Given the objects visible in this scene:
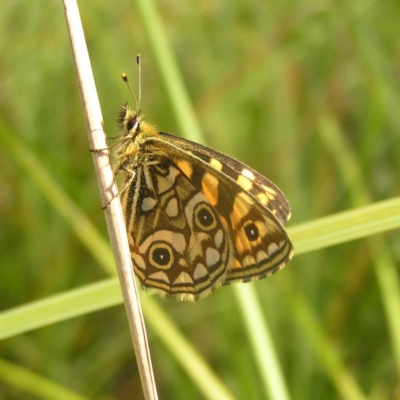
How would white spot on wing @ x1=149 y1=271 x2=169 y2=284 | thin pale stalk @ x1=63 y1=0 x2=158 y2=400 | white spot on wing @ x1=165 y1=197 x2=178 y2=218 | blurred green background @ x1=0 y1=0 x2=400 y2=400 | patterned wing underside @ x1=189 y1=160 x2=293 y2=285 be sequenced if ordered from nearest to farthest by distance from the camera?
thin pale stalk @ x1=63 y1=0 x2=158 y2=400 < patterned wing underside @ x1=189 y1=160 x2=293 y2=285 < white spot on wing @ x1=149 y1=271 x2=169 y2=284 < white spot on wing @ x1=165 y1=197 x2=178 y2=218 < blurred green background @ x1=0 y1=0 x2=400 y2=400

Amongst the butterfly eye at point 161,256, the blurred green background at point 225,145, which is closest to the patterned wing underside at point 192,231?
→ the butterfly eye at point 161,256

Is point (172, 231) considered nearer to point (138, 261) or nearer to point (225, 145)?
point (138, 261)

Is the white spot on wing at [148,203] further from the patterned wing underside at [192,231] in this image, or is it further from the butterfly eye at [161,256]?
the butterfly eye at [161,256]

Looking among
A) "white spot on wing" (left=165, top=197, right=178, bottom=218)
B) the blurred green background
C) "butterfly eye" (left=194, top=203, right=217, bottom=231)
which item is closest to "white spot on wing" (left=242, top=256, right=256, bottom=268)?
"butterfly eye" (left=194, top=203, right=217, bottom=231)

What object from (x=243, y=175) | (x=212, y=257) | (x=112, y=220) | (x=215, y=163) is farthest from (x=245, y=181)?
(x=112, y=220)

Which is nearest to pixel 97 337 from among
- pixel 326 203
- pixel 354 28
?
pixel 326 203

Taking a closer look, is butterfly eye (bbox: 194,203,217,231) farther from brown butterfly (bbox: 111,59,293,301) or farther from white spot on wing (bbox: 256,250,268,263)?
white spot on wing (bbox: 256,250,268,263)

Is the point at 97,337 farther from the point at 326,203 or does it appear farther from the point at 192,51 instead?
the point at 192,51
